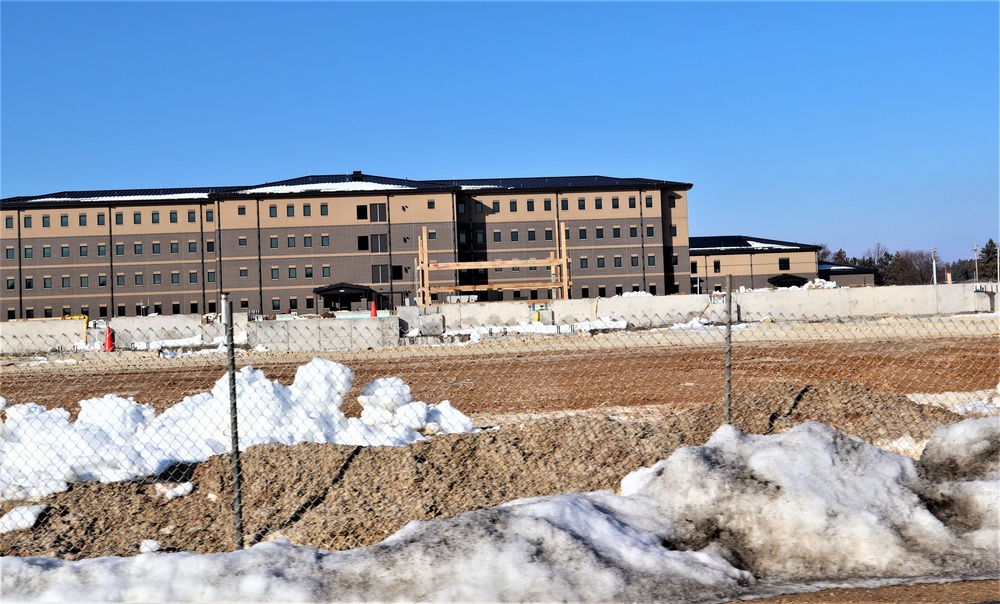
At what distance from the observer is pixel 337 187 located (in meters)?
67.4

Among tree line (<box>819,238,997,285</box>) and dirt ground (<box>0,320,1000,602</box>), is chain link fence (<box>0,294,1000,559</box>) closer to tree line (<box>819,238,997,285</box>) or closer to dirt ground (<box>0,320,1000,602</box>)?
dirt ground (<box>0,320,1000,602</box>)

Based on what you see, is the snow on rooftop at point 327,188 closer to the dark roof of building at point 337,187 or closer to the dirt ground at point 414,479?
the dark roof of building at point 337,187

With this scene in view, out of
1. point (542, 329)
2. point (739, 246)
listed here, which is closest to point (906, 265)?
point (739, 246)

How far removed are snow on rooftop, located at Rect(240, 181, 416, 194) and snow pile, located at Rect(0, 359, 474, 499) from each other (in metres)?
56.4

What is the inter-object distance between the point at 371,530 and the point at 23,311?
69.7 m

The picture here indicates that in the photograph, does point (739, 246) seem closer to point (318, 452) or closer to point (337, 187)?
point (337, 187)

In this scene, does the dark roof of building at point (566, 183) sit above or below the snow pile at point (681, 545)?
above

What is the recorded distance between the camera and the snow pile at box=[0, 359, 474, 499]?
25.8ft

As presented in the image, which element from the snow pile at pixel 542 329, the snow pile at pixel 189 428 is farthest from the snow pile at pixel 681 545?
the snow pile at pixel 542 329

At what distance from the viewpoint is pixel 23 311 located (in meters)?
66.4

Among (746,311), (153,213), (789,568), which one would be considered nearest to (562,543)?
(789,568)

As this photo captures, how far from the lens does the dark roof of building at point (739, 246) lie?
77875 mm

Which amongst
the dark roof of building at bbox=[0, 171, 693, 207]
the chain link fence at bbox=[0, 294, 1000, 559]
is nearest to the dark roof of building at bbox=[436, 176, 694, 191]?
the dark roof of building at bbox=[0, 171, 693, 207]

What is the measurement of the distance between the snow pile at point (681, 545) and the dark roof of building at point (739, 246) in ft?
242
